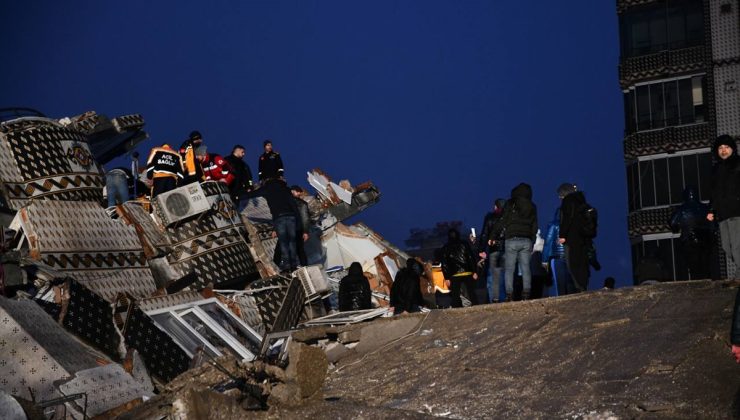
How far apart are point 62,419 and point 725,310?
6503mm

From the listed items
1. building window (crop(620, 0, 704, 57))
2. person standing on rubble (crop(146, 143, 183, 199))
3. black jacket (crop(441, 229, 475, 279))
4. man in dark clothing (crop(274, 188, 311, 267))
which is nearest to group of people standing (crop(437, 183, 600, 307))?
black jacket (crop(441, 229, 475, 279))

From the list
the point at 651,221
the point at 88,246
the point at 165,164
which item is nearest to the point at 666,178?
the point at 651,221

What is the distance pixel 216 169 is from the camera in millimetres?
22812

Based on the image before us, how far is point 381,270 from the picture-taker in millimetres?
25656

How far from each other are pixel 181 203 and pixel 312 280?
7.72 feet

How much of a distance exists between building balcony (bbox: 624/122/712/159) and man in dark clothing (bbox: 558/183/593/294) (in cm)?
2862

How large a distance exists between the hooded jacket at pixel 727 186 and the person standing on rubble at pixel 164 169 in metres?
9.31

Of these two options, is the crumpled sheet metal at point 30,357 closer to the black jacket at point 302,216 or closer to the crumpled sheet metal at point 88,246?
the crumpled sheet metal at point 88,246

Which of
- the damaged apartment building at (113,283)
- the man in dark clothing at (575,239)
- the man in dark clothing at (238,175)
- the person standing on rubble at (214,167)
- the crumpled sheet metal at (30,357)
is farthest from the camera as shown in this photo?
the man in dark clothing at (238,175)

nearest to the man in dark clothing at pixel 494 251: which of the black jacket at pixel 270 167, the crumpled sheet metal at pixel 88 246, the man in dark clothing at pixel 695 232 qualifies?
the man in dark clothing at pixel 695 232

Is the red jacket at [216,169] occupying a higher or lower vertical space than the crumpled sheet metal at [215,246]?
higher

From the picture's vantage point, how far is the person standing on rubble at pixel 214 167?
886 inches

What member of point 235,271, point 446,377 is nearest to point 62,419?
point 446,377

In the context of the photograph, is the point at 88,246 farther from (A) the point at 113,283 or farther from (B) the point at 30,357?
(B) the point at 30,357
